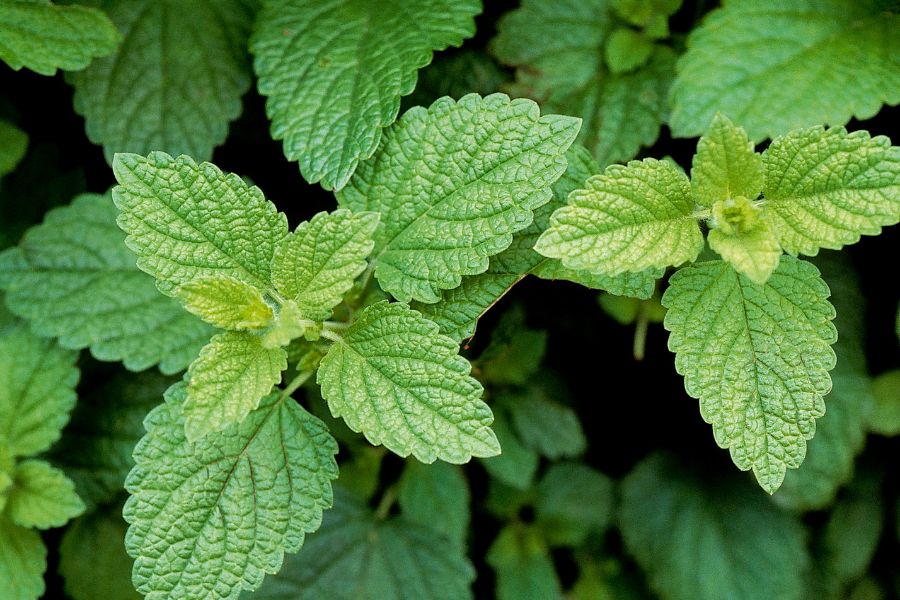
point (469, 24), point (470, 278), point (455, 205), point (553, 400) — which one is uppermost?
point (469, 24)

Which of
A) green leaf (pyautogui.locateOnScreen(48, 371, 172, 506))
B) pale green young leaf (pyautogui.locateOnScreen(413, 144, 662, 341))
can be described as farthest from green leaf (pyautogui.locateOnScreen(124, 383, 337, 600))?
green leaf (pyautogui.locateOnScreen(48, 371, 172, 506))

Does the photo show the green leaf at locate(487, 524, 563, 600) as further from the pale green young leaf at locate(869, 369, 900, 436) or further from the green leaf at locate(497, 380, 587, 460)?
the pale green young leaf at locate(869, 369, 900, 436)

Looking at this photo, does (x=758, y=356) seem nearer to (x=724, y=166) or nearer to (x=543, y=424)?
(x=724, y=166)

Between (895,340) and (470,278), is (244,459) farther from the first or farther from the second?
(895,340)

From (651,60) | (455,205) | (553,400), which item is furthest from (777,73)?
(553,400)

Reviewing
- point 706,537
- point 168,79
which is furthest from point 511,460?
point 168,79

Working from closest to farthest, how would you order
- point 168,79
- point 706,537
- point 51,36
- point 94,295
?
1. point 51,36
2. point 94,295
3. point 168,79
4. point 706,537

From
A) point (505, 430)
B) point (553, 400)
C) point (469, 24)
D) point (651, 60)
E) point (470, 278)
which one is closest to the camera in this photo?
point (470, 278)
